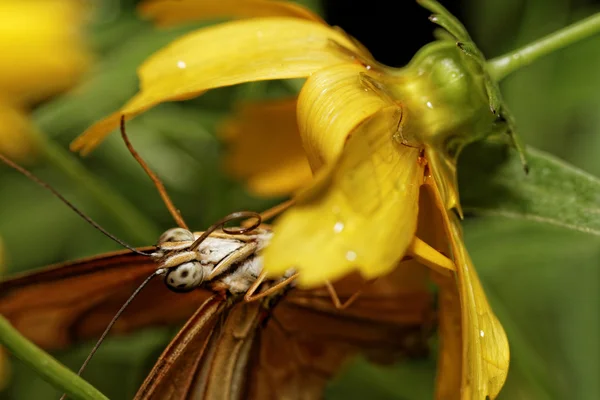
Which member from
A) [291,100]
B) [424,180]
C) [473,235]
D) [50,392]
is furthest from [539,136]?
[50,392]

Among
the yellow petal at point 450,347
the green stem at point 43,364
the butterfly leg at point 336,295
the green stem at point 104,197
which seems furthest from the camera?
the green stem at point 104,197

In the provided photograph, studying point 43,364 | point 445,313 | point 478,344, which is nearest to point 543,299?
point 445,313

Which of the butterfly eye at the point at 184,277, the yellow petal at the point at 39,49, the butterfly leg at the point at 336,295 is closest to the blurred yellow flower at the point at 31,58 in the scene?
the yellow petal at the point at 39,49

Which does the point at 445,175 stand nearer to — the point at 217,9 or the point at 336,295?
the point at 336,295

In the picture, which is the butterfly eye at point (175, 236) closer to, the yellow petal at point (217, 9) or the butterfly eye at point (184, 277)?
the butterfly eye at point (184, 277)

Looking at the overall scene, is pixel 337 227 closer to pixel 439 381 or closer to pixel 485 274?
pixel 439 381

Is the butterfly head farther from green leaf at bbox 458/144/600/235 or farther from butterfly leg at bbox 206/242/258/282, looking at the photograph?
green leaf at bbox 458/144/600/235
